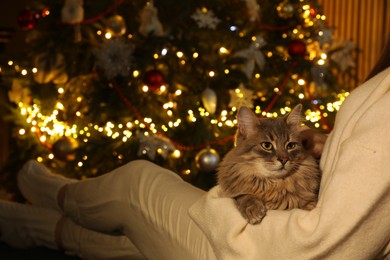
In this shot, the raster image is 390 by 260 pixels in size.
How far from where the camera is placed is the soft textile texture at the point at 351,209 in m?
1.28

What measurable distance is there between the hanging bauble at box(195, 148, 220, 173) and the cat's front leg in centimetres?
Answer: 173

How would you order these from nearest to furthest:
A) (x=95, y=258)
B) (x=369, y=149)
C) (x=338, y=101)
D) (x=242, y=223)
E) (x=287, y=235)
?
1. (x=369, y=149)
2. (x=287, y=235)
3. (x=242, y=223)
4. (x=95, y=258)
5. (x=338, y=101)

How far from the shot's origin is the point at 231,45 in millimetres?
3656

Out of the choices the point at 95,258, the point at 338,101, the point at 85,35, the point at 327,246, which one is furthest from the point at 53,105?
the point at 327,246

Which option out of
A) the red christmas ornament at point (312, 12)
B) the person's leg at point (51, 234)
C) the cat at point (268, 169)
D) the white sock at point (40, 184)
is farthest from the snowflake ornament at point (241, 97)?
the cat at point (268, 169)

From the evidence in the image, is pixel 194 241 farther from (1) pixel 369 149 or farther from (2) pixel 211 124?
(2) pixel 211 124

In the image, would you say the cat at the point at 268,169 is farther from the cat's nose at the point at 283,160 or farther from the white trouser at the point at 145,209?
the white trouser at the point at 145,209

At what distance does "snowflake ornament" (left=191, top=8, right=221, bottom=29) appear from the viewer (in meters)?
3.55

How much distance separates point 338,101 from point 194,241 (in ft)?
8.10

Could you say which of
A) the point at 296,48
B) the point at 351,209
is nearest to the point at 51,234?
the point at 351,209

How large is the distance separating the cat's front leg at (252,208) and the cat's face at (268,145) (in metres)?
0.10

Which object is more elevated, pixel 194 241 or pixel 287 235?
pixel 287 235

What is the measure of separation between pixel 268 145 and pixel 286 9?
2.27 m

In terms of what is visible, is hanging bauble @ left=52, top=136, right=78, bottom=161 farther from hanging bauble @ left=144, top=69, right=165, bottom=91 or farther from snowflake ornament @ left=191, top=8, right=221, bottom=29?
snowflake ornament @ left=191, top=8, right=221, bottom=29
